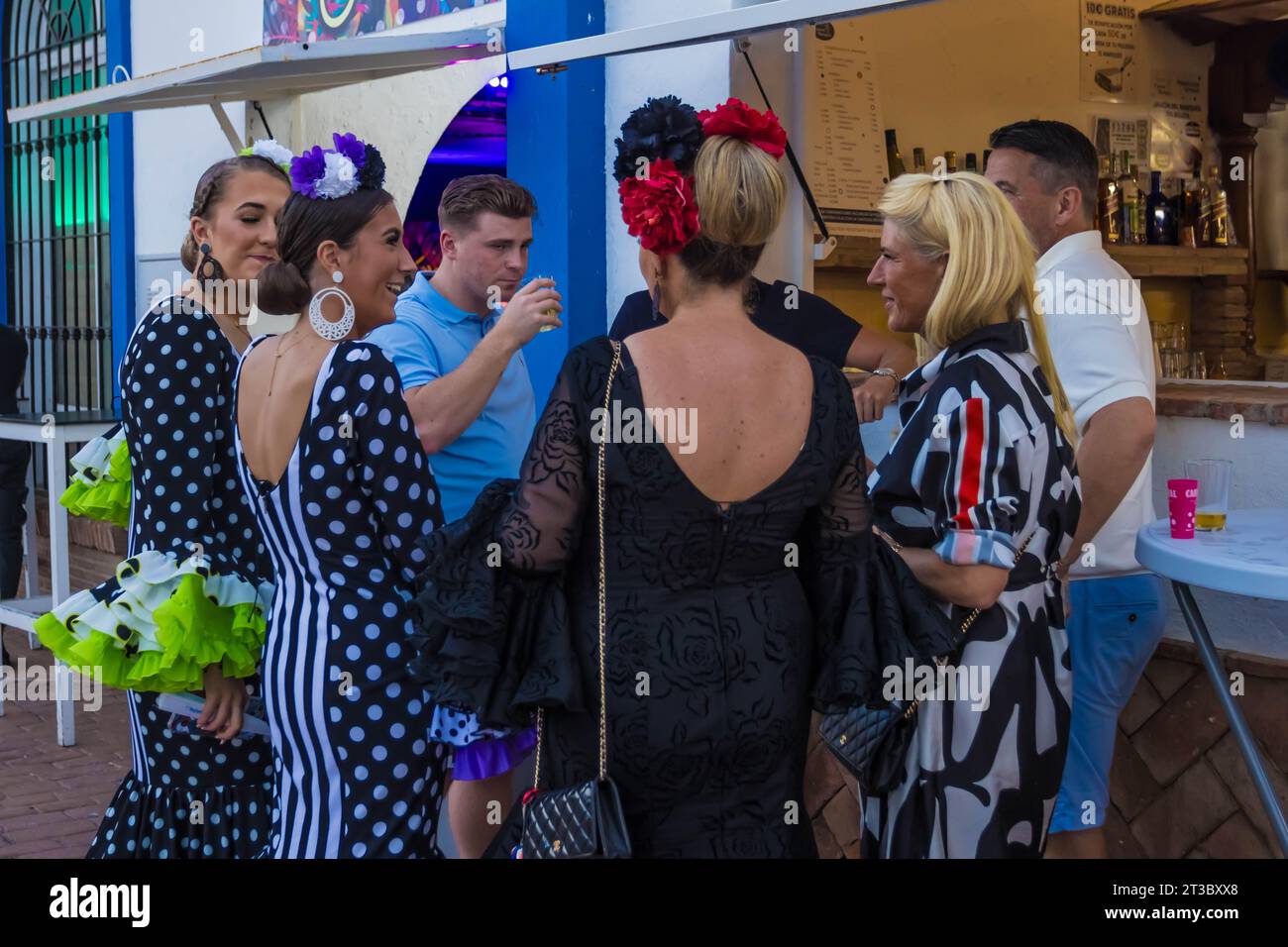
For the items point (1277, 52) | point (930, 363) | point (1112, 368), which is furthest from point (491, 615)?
point (1277, 52)

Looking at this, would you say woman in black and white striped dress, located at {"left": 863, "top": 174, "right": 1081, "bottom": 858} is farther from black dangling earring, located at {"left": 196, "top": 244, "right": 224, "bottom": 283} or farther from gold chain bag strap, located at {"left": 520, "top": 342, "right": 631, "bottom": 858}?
black dangling earring, located at {"left": 196, "top": 244, "right": 224, "bottom": 283}

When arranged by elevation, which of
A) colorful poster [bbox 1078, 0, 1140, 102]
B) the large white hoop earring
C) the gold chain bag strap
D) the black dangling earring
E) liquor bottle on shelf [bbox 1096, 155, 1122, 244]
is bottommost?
the gold chain bag strap

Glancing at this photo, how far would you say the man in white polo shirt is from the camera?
3340 mm

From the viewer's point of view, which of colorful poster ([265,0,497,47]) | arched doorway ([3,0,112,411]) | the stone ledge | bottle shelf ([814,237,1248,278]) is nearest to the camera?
the stone ledge

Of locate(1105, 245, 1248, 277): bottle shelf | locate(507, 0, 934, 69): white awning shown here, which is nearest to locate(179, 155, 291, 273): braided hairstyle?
locate(507, 0, 934, 69): white awning

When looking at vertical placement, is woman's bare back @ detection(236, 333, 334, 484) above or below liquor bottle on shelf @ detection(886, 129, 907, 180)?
below

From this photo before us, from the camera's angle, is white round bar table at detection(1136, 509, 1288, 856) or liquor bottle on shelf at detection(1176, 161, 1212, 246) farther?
liquor bottle on shelf at detection(1176, 161, 1212, 246)

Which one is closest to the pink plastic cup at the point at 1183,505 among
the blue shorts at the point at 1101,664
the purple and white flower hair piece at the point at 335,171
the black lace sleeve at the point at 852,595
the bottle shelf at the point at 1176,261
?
the blue shorts at the point at 1101,664

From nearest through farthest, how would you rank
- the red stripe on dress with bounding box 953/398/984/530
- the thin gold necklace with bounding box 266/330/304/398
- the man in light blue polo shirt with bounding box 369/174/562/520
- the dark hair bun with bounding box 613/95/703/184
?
the dark hair bun with bounding box 613/95/703/184 < the red stripe on dress with bounding box 953/398/984/530 < the thin gold necklace with bounding box 266/330/304/398 < the man in light blue polo shirt with bounding box 369/174/562/520

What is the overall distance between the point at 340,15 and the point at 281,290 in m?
4.20

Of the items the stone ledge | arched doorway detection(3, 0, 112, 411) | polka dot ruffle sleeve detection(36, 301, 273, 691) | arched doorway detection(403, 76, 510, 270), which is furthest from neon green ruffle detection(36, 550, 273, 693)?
arched doorway detection(3, 0, 112, 411)

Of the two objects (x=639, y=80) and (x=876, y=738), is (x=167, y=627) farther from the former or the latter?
(x=639, y=80)

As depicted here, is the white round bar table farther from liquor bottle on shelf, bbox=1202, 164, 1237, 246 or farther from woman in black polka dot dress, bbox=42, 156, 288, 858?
liquor bottle on shelf, bbox=1202, 164, 1237, 246

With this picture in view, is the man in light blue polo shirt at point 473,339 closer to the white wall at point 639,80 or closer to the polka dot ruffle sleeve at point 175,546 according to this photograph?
the polka dot ruffle sleeve at point 175,546
